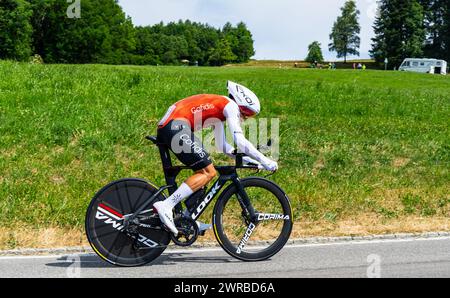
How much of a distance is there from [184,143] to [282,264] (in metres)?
1.75

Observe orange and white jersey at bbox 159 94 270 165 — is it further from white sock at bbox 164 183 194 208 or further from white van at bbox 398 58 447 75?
white van at bbox 398 58 447 75

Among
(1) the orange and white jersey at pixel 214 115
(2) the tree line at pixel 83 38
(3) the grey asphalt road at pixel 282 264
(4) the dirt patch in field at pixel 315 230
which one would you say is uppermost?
(2) the tree line at pixel 83 38

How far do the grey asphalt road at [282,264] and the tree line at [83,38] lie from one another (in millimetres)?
42988

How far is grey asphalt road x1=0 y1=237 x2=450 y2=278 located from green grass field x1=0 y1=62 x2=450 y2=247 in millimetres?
1388

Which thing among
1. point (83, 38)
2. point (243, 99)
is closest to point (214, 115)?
point (243, 99)

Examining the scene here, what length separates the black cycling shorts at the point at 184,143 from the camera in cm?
596

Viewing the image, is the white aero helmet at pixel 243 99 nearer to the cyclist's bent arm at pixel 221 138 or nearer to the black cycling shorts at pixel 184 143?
the cyclist's bent arm at pixel 221 138

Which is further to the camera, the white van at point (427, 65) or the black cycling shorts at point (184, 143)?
the white van at point (427, 65)

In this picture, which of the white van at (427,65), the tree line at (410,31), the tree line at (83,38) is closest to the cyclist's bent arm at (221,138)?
the tree line at (83,38)
